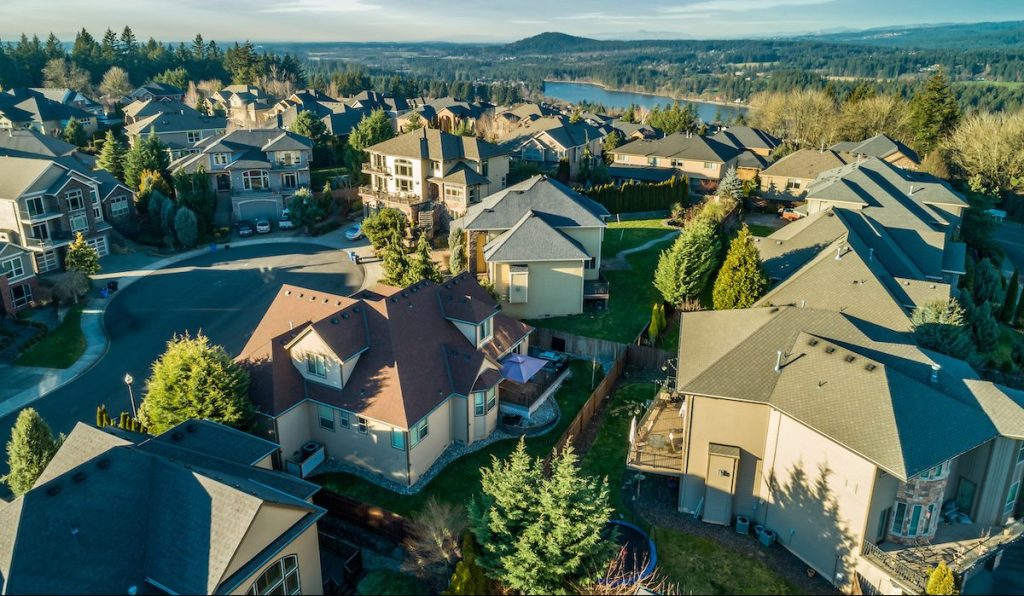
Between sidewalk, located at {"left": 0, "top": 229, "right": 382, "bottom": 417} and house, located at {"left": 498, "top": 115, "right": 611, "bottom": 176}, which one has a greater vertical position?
house, located at {"left": 498, "top": 115, "right": 611, "bottom": 176}

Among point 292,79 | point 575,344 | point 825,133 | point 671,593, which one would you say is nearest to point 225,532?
point 671,593

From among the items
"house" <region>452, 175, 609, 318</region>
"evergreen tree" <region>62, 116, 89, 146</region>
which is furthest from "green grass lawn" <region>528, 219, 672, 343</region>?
"evergreen tree" <region>62, 116, 89, 146</region>

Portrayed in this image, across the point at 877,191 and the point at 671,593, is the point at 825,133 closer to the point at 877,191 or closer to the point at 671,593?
the point at 877,191

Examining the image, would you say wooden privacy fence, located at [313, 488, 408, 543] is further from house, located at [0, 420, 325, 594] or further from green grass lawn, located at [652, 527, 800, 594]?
green grass lawn, located at [652, 527, 800, 594]

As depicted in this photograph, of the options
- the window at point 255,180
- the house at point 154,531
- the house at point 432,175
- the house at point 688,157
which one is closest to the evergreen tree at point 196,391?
the house at point 154,531

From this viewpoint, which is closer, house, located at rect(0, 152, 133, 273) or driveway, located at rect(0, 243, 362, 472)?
driveway, located at rect(0, 243, 362, 472)

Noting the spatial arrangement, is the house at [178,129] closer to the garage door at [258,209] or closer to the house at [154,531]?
the garage door at [258,209]
